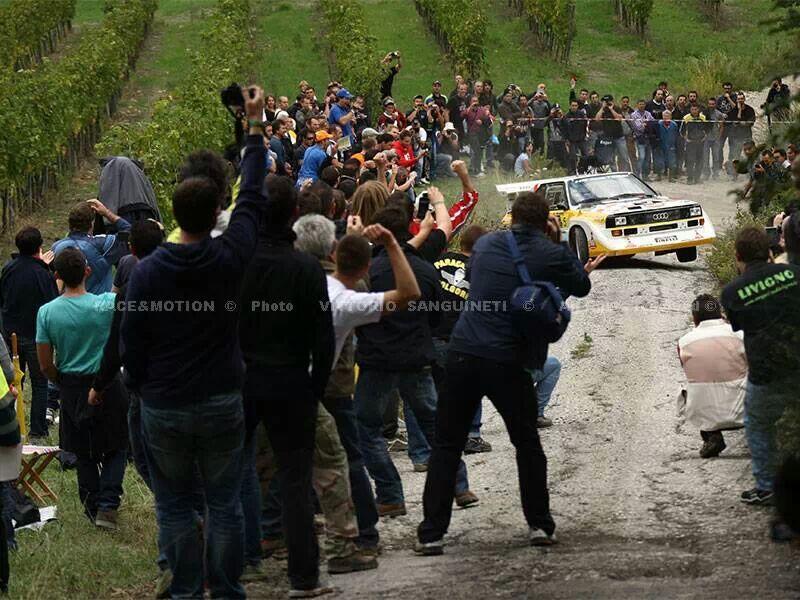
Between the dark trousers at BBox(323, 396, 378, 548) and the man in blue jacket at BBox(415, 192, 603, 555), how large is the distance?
31cm

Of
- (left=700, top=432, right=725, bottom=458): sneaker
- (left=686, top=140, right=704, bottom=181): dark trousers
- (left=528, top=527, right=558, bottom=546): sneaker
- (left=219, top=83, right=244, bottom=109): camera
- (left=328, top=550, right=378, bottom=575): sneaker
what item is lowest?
(left=686, top=140, right=704, bottom=181): dark trousers

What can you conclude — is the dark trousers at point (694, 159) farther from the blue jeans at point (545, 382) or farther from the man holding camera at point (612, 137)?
the blue jeans at point (545, 382)

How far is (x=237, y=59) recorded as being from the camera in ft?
135

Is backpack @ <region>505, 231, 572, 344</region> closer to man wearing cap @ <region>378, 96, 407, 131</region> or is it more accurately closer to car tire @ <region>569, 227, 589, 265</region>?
car tire @ <region>569, 227, 589, 265</region>

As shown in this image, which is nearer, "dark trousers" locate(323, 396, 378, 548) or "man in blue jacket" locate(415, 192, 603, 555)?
"man in blue jacket" locate(415, 192, 603, 555)

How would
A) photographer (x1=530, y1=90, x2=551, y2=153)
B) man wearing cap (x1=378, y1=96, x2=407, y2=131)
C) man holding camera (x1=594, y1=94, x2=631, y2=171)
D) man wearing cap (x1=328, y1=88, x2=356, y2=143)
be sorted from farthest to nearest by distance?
photographer (x1=530, y1=90, x2=551, y2=153) < man holding camera (x1=594, y1=94, x2=631, y2=171) < man wearing cap (x1=378, y1=96, x2=407, y2=131) < man wearing cap (x1=328, y1=88, x2=356, y2=143)

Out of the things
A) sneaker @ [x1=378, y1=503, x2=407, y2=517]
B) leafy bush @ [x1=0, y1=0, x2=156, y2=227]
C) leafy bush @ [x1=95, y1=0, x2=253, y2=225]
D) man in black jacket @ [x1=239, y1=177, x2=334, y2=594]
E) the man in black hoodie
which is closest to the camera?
the man in black hoodie

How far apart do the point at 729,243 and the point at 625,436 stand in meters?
9.57

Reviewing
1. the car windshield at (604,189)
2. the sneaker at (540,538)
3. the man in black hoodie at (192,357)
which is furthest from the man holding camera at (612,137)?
the man in black hoodie at (192,357)

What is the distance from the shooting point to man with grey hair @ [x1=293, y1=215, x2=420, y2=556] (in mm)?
7680

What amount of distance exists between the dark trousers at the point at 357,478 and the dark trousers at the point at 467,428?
1.02 ft

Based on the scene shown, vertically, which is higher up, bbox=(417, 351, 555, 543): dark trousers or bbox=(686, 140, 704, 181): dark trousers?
bbox=(417, 351, 555, 543): dark trousers

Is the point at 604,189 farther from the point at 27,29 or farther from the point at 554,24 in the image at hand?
the point at 27,29

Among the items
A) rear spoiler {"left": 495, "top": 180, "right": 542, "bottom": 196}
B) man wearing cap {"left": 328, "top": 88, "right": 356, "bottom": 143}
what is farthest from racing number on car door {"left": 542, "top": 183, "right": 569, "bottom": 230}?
man wearing cap {"left": 328, "top": 88, "right": 356, "bottom": 143}
